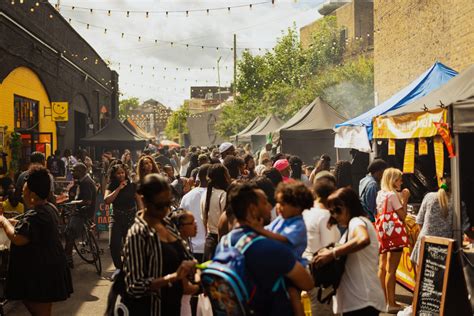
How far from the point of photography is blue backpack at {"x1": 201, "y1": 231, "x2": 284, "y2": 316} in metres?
3.85

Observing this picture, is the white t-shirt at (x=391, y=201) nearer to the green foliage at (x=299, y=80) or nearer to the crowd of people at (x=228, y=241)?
the crowd of people at (x=228, y=241)

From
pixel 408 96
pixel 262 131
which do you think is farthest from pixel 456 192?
pixel 262 131

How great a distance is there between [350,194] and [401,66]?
22.9 meters

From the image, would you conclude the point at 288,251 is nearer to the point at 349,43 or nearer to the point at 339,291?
the point at 339,291

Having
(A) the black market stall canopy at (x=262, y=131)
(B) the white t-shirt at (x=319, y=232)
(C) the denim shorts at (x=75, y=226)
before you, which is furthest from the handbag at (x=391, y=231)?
(A) the black market stall canopy at (x=262, y=131)

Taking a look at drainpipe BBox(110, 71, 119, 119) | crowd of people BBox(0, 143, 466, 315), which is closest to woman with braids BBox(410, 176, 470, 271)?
crowd of people BBox(0, 143, 466, 315)

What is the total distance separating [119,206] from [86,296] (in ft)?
4.52

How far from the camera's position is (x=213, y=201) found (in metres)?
7.27

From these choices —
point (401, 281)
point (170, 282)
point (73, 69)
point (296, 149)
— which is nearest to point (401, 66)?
point (296, 149)

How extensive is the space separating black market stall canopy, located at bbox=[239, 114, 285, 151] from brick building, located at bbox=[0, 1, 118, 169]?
26.7 feet

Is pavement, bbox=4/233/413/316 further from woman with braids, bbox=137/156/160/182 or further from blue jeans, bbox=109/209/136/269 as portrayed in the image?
woman with braids, bbox=137/156/160/182

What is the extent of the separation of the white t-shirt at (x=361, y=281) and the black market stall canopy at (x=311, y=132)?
15777 mm

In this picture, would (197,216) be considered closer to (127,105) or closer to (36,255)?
(36,255)

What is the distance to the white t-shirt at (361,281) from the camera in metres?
5.06
